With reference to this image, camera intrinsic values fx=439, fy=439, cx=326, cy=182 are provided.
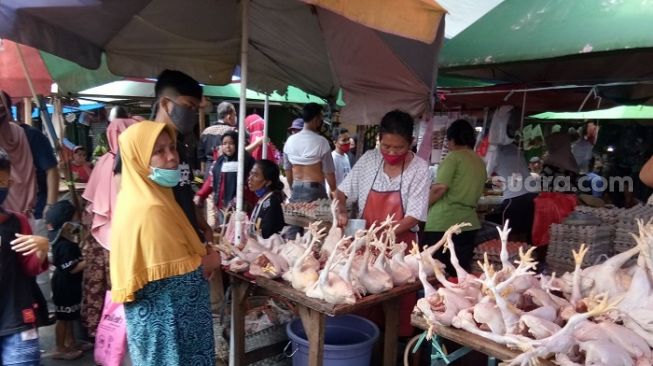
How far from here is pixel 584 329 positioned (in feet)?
5.32

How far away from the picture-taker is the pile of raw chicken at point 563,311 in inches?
60.2

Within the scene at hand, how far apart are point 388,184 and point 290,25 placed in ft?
5.83

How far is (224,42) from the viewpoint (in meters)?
4.21

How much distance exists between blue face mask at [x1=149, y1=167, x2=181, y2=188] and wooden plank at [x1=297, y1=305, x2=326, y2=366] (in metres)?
0.92

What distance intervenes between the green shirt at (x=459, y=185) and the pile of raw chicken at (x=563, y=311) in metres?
1.74

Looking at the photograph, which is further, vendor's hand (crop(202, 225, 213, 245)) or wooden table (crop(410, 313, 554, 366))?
vendor's hand (crop(202, 225, 213, 245))

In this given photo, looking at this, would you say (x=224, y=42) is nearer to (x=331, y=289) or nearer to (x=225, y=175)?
(x=225, y=175)

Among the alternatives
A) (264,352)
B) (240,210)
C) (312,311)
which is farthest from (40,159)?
(312,311)

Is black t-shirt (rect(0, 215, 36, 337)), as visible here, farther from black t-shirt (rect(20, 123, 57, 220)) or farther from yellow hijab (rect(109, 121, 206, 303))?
black t-shirt (rect(20, 123, 57, 220))

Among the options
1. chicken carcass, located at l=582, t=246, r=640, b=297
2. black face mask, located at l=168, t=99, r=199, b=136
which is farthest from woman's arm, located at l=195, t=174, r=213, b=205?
chicken carcass, located at l=582, t=246, r=640, b=297

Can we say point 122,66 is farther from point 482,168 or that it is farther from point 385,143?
point 482,168

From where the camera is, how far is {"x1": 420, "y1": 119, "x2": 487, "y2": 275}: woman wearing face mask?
3857 millimetres

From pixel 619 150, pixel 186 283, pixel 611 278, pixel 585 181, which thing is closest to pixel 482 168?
pixel 611 278

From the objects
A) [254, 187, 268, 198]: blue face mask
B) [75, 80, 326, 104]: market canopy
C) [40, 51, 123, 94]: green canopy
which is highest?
[75, 80, 326, 104]: market canopy
